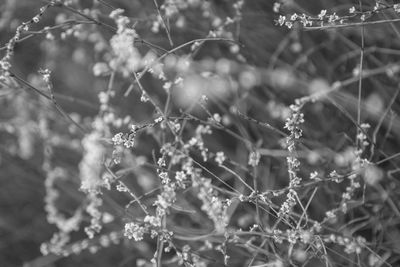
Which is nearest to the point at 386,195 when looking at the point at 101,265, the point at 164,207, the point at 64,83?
the point at 164,207

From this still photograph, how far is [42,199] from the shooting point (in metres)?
1.62

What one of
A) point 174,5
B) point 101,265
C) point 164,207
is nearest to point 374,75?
point 174,5

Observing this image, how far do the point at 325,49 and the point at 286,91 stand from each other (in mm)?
165

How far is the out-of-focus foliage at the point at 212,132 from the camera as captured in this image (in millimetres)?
856

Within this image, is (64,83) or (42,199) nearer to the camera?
(42,199)

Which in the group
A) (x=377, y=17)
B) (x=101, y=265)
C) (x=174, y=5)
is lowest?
(x=101, y=265)

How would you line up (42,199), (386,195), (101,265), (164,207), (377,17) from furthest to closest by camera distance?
(42,199) → (101,265) → (377,17) → (386,195) → (164,207)

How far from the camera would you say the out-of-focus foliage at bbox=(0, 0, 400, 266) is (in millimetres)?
856

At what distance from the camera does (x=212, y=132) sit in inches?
55.9

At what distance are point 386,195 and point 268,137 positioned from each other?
0.34m

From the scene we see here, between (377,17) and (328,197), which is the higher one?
(377,17)

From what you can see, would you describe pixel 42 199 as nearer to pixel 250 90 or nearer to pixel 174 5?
pixel 250 90

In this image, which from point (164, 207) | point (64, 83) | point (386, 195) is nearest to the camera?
point (164, 207)

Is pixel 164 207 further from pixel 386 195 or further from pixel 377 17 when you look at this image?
pixel 377 17
